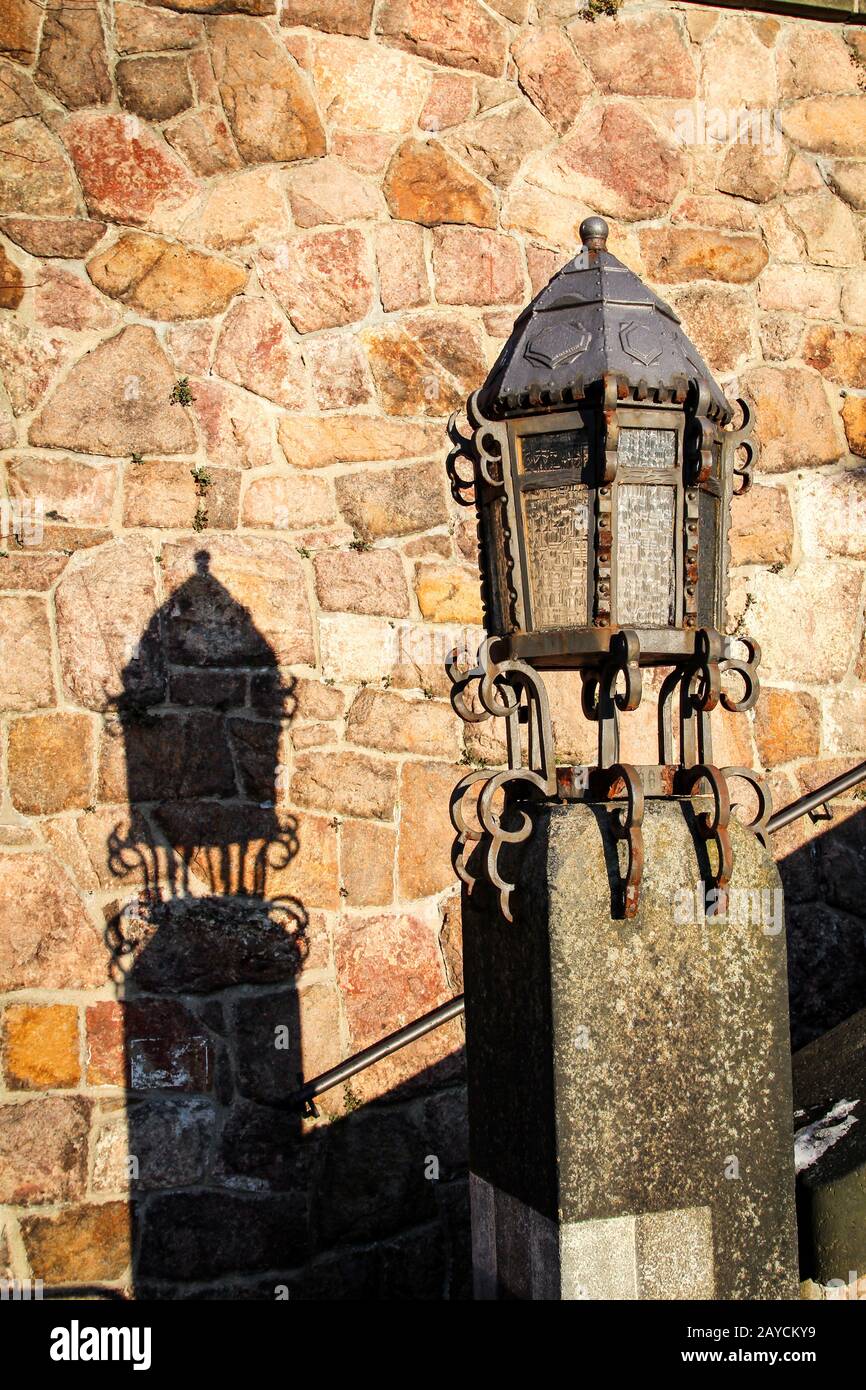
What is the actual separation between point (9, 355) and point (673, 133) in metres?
2.76

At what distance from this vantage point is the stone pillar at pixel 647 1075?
244cm

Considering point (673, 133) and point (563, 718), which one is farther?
point (673, 133)

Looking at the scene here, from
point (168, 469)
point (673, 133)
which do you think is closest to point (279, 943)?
point (168, 469)

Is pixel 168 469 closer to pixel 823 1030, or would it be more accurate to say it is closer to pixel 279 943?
pixel 279 943

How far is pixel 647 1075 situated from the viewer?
98.3 inches

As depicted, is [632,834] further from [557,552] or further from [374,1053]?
[374,1053]

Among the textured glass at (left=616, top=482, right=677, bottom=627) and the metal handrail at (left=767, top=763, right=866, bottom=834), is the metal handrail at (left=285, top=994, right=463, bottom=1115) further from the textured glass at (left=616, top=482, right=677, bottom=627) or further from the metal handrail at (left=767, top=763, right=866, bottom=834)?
the textured glass at (left=616, top=482, right=677, bottom=627)

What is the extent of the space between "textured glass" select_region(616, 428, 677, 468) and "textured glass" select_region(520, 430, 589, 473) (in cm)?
8

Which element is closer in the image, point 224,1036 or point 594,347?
point 594,347

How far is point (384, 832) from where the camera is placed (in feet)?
15.2

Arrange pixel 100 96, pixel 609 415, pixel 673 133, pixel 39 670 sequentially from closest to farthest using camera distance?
pixel 609 415, pixel 39 670, pixel 100 96, pixel 673 133

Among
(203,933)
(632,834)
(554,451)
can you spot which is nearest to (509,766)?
(632,834)

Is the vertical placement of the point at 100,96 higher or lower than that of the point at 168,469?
higher

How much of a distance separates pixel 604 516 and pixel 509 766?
560 millimetres
